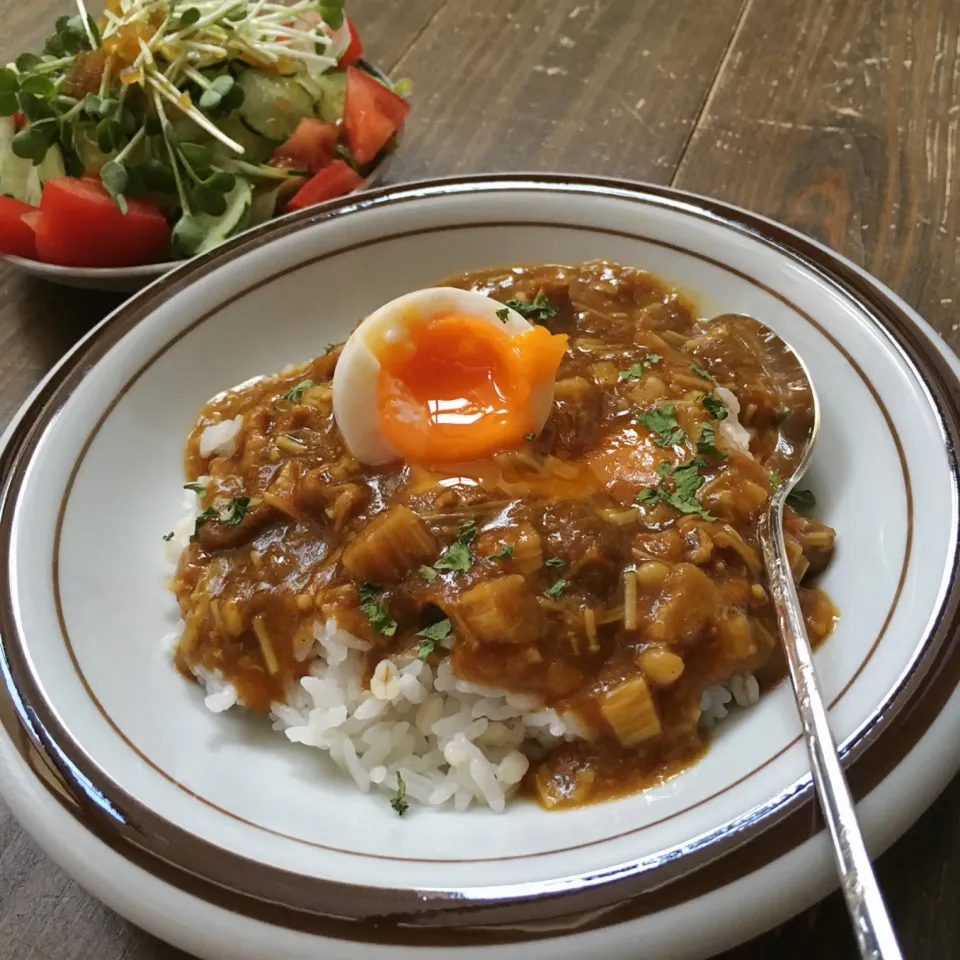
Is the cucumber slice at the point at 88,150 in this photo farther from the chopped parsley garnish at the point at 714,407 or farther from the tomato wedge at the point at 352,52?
the chopped parsley garnish at the point at 714,407

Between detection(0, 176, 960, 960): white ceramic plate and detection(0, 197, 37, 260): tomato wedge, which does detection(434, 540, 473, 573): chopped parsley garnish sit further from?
detection(0, 197, 37, 260): tomato wedge

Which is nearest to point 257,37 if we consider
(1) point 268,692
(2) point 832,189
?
(2) point 832,189

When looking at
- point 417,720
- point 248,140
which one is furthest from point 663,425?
point 248,140

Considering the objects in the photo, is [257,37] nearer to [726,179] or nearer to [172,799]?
[726,179]

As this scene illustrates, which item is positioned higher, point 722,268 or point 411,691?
point 722,268

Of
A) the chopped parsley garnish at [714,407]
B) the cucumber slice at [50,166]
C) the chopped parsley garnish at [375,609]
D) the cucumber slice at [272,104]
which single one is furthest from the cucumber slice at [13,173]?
the chopped parsley garnish at [714,407]
